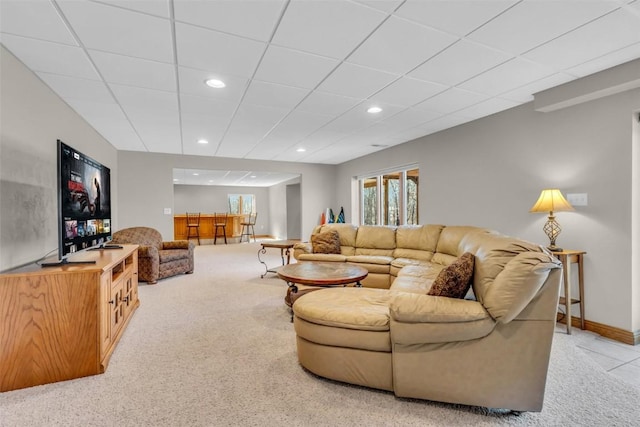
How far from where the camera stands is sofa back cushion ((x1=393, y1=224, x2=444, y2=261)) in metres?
4.24

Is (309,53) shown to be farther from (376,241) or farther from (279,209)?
(279,209)

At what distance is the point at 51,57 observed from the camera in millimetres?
2391

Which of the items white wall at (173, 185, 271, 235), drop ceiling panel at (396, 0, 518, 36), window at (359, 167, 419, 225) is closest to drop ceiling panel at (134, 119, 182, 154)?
drop ceiling panel at (396, 0, 518, 36)

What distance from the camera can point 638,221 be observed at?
2729 millimetres

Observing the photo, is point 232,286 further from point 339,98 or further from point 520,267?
point 520,267

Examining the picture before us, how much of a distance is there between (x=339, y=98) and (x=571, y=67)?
2115 mm

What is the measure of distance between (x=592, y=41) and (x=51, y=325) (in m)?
4.34

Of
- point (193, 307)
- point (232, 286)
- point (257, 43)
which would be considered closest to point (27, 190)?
point (193, 307)

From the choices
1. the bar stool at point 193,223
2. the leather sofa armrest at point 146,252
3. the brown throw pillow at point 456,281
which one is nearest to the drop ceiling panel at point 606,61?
the brown throw pillow at point 456,281

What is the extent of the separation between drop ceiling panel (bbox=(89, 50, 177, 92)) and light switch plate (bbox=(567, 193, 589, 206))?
13.2ft

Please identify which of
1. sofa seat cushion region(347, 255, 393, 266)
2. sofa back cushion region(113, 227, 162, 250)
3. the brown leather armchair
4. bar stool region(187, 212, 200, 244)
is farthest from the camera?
bar stool region(187, 212, 200, 244)

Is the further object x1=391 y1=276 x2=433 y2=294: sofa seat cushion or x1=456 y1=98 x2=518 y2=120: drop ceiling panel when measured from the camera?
x1=456 y1=98 x2=518 y2=120: drop ceiling panel

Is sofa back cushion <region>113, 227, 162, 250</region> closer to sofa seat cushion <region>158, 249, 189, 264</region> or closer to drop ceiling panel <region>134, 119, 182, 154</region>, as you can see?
sofa seat cushion <region>158, 249, 189, 264</region>

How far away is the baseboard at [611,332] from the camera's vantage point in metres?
2.70
